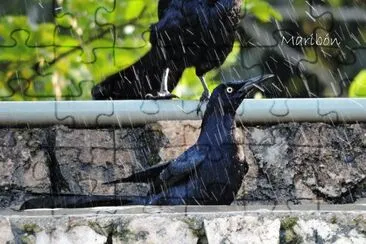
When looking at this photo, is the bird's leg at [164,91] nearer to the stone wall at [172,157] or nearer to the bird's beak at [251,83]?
the stone wall at [172,157]

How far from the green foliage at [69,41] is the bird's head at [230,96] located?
1632 mm

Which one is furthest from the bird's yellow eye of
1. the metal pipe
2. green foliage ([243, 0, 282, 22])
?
green foliage ([243, 0, 282, 22])

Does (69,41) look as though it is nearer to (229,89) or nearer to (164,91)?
(164,91)

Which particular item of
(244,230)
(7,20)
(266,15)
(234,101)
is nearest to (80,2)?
(7,20)

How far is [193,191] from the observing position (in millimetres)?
5578

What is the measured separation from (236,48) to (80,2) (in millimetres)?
757

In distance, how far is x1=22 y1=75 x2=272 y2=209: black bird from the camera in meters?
5.57

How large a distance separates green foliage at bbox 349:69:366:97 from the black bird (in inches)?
58.3

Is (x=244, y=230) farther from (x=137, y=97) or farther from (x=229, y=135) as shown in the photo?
(x=137, y=97)

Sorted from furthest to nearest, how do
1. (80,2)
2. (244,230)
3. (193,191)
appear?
(80,2)
(193,191)
(244,230)

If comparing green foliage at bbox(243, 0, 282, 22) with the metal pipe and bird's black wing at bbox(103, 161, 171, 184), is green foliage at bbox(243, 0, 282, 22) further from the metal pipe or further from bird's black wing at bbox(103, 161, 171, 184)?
bird's black wing at bbox(103, 161, 171, 184)

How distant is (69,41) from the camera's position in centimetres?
764

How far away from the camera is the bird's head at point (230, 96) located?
5.68 m

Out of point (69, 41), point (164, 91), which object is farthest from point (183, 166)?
point (69, 41)
